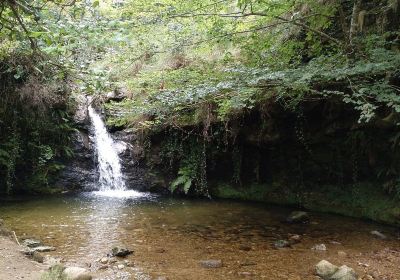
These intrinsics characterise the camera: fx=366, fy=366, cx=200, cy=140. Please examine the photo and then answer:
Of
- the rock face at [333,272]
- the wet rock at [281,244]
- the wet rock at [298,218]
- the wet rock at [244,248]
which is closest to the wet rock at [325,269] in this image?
the rock face at [333,272]

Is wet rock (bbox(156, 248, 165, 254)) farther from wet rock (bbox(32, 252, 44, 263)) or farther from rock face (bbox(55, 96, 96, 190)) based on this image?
rock face (bbox(55, 96, 96, 190))

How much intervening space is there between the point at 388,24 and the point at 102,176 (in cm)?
812

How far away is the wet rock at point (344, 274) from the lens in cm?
449

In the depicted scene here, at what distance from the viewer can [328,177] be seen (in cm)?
848

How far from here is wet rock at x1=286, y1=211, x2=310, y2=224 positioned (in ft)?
24.0

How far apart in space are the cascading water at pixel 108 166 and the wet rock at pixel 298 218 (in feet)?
14.3

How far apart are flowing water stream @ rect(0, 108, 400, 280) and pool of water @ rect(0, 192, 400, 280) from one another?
1 centimetres

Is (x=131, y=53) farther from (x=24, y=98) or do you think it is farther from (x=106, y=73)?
(x=106, y=73)

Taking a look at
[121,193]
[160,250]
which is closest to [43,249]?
[160,250]

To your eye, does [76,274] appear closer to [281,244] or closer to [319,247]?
[281,244]

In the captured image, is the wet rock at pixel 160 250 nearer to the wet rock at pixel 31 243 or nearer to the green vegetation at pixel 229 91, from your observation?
the wet rock at pixel 31 243

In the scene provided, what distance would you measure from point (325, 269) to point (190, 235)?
250cm

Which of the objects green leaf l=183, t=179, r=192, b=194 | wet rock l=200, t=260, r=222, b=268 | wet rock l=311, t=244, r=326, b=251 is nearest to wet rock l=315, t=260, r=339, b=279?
wet rock l=311, t=244, r=326, b=251

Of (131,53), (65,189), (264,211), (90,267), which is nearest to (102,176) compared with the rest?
(65,189)
